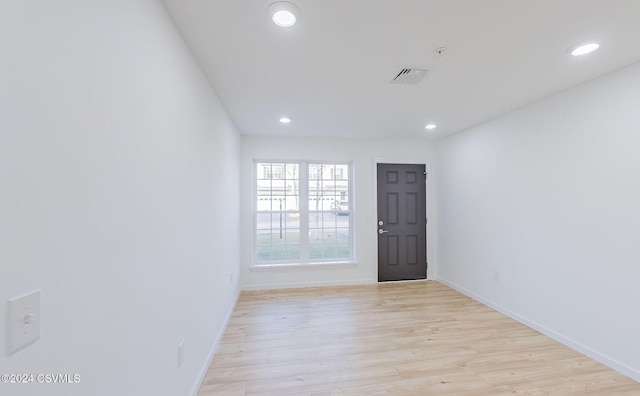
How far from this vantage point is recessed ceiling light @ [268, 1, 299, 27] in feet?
4.82

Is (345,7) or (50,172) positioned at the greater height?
(345,7)

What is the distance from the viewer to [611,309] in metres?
2.32

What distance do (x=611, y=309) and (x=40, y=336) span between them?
3.68 metres

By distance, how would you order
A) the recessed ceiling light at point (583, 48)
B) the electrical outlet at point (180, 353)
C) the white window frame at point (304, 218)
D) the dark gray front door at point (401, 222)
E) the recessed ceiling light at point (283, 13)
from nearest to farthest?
the recessed ceiling light at point (283, 13), the electrical outlet at point (180, 353), the recessed ceiling light at point (583, 48), the white window frame at point (304, 218), the dark gray front door at point (401, 222)

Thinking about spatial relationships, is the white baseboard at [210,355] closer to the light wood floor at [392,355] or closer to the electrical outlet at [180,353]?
the light wood floor at [392,355]

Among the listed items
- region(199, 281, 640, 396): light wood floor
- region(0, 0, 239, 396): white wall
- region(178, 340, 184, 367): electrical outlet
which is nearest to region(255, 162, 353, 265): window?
region(199, 281, 640, 396): light wood floor

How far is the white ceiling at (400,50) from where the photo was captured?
1.52m

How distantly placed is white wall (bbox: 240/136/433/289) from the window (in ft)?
0.55

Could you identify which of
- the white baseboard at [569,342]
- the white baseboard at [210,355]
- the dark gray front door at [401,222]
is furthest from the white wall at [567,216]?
the white baseboard at [210,355]

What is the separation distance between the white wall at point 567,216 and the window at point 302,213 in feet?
6.74

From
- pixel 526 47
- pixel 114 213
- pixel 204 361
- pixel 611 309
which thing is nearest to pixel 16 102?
pixel 114 213

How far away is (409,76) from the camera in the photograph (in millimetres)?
2322

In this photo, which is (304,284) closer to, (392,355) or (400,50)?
(392,355)

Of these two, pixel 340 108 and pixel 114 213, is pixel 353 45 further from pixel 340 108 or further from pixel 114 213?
pixel 114 213
